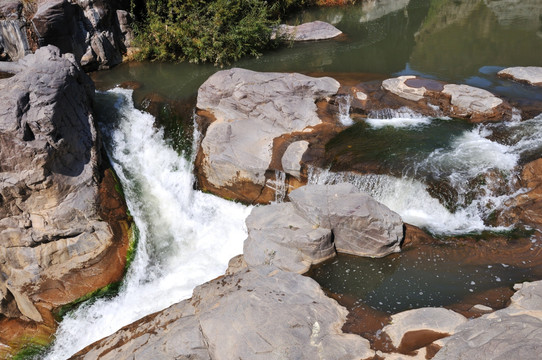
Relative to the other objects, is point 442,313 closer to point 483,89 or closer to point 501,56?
point 483,89

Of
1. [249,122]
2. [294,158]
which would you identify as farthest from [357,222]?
[249,122]

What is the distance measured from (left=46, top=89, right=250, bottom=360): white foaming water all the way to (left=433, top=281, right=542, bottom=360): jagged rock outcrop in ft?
16.1

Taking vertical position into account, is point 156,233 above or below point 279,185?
below

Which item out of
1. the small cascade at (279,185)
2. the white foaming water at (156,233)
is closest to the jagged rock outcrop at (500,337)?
the white foaming water at (156,233)

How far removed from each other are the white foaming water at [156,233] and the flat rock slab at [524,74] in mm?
9030

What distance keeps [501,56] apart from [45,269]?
1527 cm

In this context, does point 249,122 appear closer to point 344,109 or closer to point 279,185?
point 279,185

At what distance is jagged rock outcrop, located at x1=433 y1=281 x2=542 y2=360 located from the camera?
4828 mm

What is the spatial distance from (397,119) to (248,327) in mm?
7477

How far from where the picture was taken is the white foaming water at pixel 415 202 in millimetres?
8648

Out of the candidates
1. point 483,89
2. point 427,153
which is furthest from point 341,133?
point 483,89

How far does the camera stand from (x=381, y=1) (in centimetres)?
2450

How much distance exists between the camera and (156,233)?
32.2ft

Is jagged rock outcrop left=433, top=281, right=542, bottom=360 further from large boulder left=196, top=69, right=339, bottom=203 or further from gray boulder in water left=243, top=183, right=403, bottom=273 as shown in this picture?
large boulder left=196, top=69, right=339, bottom=203
